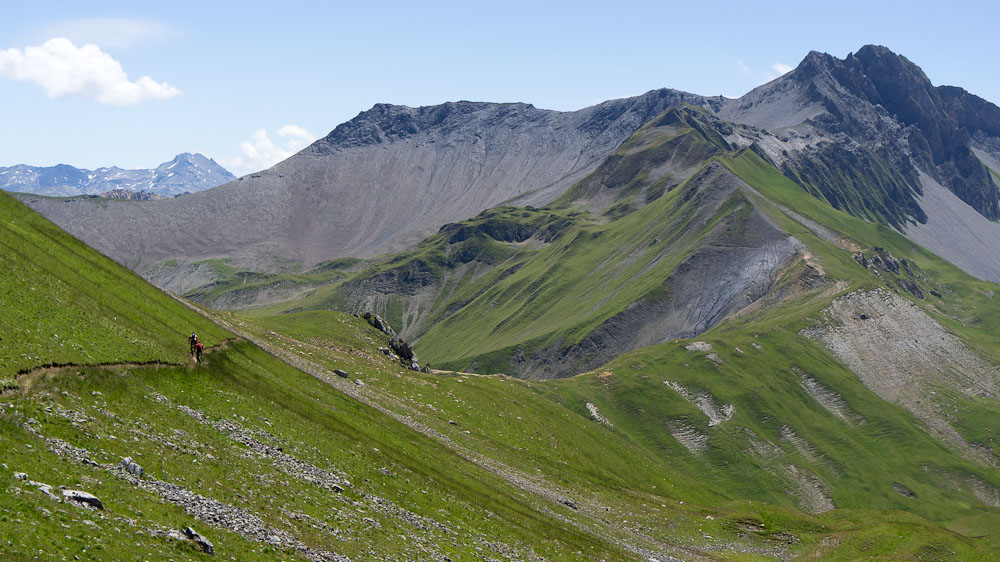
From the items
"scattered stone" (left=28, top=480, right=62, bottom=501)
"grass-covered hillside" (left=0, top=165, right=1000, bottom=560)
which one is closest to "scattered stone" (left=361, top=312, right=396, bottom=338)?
"grass-covered hillside" (left=0, top=165, right=1000, bottom=560)

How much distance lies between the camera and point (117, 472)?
33375mm

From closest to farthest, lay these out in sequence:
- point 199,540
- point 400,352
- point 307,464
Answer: point 199,540, point 307,464, point 400,352

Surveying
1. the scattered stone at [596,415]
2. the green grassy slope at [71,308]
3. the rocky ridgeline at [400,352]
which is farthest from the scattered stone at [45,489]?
the scattered stone at [596,415]

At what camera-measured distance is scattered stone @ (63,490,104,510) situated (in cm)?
2945

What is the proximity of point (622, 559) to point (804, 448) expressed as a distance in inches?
4956

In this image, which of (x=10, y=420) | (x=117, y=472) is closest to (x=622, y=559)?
(x=117, y=472)

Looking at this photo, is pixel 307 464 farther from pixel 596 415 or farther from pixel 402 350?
pixel 596 415

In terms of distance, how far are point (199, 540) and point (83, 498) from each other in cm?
481

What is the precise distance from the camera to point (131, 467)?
113 feet

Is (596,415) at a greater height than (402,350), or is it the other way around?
(402,350)

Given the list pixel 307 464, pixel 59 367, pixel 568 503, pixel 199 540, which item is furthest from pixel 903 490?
pixel 59 367

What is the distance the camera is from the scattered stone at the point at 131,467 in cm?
3412

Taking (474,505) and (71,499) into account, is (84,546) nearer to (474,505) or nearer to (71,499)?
(71,499)

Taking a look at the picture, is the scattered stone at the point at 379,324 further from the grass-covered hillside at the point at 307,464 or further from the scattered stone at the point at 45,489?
the scattered stone at the point at 45,489
